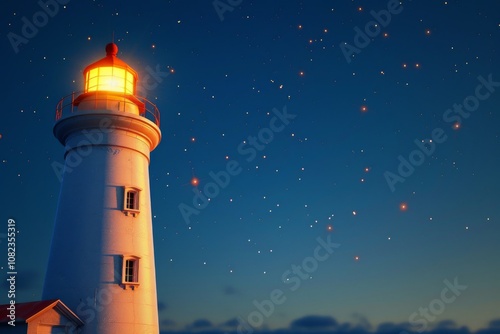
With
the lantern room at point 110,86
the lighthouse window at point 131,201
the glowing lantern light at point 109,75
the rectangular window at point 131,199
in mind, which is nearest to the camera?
the lighthouse window at point 131,201

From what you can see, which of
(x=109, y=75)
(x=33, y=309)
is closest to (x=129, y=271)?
(x=33, y=309)

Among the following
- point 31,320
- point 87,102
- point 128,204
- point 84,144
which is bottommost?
point 31,320

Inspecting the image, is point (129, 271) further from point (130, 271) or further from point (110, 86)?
point (110, 86)

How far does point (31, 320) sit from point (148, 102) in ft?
29.1

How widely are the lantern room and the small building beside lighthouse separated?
0.04 m

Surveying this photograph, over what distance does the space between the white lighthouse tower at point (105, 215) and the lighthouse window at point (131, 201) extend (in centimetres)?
3

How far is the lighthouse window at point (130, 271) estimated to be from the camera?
17.1 m

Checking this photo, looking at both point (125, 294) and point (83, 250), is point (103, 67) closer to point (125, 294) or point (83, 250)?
point (83, 250)

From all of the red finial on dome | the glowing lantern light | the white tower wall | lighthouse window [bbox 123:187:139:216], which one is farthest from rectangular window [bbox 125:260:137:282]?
the red finial on dome

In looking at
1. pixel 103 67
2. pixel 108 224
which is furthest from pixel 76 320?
pixel 103 67

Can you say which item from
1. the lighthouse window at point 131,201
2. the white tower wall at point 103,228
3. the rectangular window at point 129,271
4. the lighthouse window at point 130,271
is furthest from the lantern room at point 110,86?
the rectangular window at point 129,271

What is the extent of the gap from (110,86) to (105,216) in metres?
5.03

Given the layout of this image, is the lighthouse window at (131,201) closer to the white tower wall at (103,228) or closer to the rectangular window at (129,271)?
the white tower wall at (103,228)

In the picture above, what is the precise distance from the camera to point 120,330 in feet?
54.6
